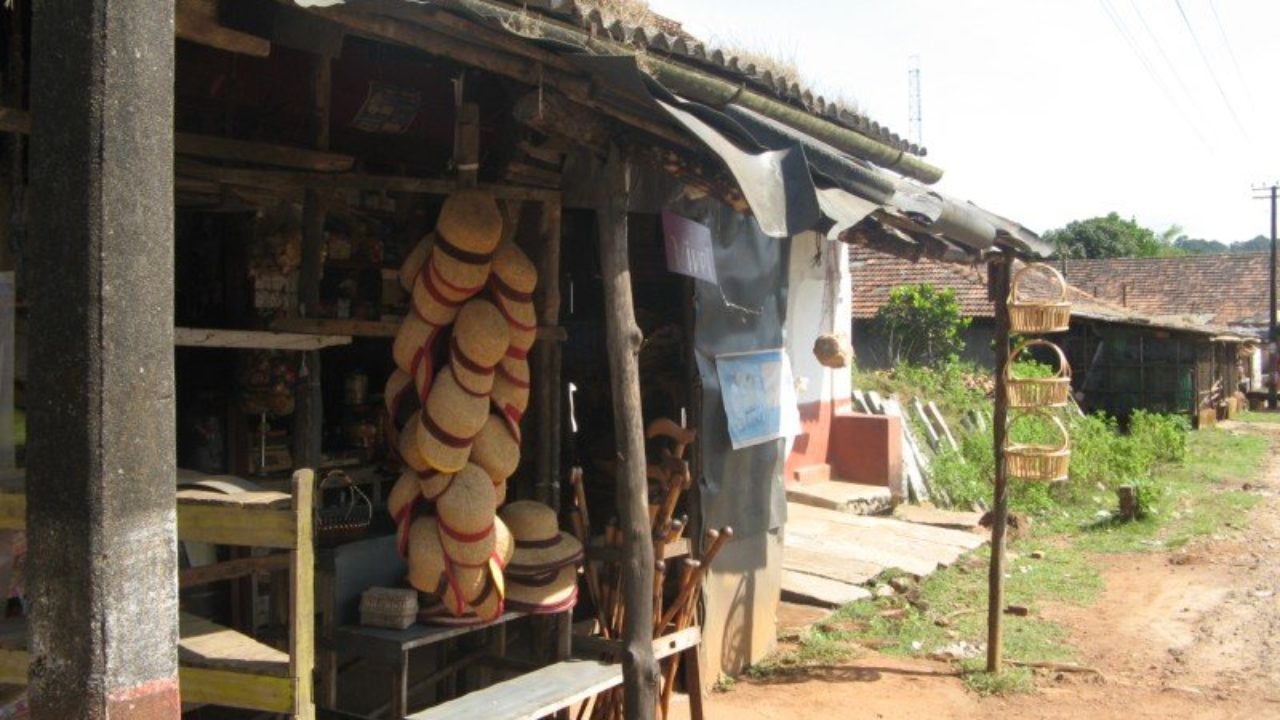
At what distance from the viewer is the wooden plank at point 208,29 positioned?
10.7 feet

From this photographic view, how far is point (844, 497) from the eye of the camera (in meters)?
12.1

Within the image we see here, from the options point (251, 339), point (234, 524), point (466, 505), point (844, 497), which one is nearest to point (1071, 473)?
point (844, 497)

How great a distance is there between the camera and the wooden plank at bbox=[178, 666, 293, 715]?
298 centimetres

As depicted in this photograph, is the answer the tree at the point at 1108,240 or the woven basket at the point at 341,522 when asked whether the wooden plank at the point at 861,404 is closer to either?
the woven basket at the point at 341,522

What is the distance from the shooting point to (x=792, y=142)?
4.27 m

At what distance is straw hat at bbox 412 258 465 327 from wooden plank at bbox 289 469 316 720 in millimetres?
1516

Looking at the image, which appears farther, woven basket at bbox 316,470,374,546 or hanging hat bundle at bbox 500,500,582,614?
hanging hat bundle at bbox 500,500,582,614

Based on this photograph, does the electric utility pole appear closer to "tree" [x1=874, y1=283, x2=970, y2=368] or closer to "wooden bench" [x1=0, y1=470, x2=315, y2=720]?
"tree" [x1=874, y1=283, x2=970, y2=368]

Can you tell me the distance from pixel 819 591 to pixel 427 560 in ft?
16.5

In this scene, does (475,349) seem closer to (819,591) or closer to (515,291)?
(515,291)

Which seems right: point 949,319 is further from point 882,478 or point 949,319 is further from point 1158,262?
point 1158,262

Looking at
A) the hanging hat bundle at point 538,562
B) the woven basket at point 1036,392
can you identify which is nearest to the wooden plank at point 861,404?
the woven basket at point 1036,392

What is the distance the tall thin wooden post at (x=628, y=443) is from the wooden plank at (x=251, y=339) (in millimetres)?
1188

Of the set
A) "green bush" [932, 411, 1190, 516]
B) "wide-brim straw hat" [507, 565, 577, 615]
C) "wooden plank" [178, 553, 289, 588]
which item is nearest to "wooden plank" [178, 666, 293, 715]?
"wooden plank" [178, 553, 289, 588]
